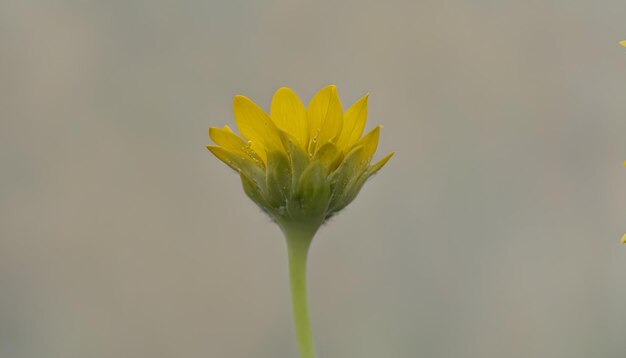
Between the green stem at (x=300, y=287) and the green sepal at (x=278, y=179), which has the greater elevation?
the green sepal at (x=278, y=179)

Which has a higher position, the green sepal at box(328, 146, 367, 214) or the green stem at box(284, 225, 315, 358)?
the green sepal at box(328, 146, 367, 214)

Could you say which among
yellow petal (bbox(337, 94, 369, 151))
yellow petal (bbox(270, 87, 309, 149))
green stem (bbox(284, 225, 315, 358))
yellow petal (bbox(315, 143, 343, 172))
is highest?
yellow petal (bbox(270, 87, 309, 149))

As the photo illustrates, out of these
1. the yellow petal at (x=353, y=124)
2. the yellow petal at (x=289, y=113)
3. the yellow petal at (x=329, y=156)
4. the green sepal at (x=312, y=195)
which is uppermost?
the yellow petal at (x=289, y=113)

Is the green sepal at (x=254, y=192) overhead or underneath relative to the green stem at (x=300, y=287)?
overhead
